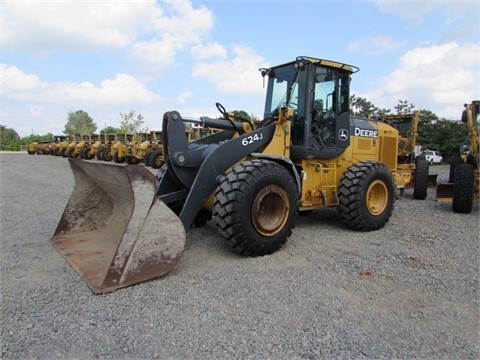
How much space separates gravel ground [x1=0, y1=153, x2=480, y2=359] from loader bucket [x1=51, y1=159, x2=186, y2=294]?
115 millimetres

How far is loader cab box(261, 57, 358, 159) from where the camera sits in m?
5.16

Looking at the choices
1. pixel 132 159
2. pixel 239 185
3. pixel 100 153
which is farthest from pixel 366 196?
pixel 100 153

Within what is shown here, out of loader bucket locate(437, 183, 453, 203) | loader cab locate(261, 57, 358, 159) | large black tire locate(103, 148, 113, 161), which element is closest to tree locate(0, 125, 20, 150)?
large black tire locate(103, 148, 113, 161)

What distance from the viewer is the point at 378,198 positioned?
5562mm

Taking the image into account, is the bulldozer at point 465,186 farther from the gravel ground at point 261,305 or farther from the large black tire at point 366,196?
the gravel ground at point 261,305

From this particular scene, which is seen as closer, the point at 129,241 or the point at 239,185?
the point at 129,241

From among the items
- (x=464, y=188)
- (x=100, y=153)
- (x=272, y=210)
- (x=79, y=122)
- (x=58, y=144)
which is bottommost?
Result: (x=272, y=210)

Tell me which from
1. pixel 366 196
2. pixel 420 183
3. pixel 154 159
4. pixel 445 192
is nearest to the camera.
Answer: pixel 366 196

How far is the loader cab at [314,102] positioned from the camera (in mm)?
5156

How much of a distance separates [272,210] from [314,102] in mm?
1876

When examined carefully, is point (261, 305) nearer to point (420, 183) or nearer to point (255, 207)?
point (255, 207)

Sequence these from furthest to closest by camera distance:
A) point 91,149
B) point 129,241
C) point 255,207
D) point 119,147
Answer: point 91,149 → point 119,147 → point 255,207 → point 129,241

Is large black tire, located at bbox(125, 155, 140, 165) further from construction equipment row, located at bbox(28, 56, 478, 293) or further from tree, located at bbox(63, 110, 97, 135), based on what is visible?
tree, located at bbox(63, 110, 97, 135)

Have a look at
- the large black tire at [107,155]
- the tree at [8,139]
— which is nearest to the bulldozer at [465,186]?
the large black tire at [107,155]
